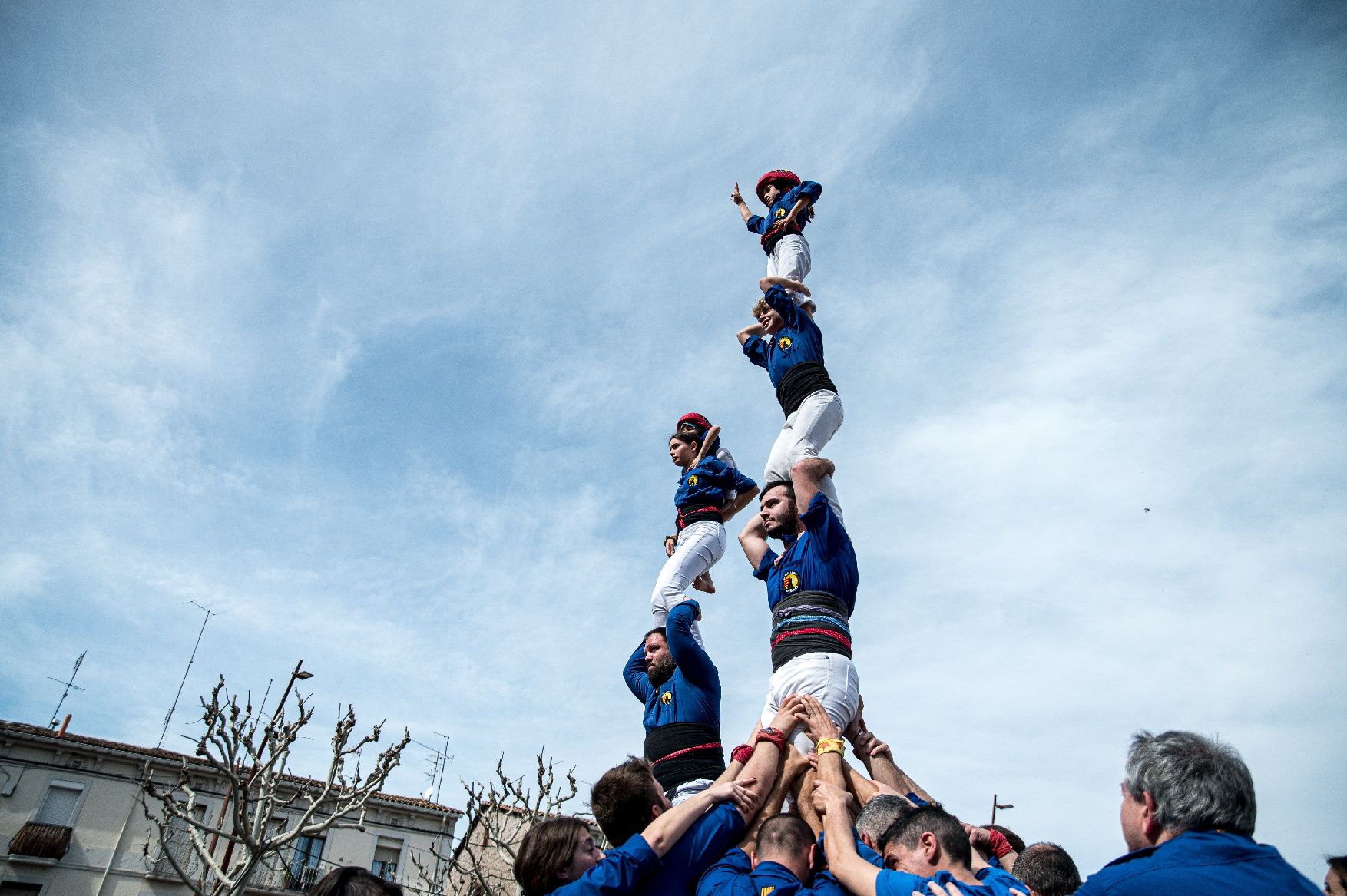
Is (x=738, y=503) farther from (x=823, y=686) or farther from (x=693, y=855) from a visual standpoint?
(x=693, y=855)

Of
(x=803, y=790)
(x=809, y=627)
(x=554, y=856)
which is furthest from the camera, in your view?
(x=809, y=627)

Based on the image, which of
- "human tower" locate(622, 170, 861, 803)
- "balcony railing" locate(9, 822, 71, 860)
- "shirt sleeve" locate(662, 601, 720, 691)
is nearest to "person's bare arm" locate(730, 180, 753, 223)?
"human tower" locate(622, 170, 861, 803)

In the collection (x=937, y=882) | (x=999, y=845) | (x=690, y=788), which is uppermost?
(x=690, y=788)

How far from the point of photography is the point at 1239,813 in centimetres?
245

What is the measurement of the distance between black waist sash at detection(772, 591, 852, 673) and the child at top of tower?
9.14ft

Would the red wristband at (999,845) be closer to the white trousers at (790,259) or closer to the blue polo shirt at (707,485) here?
the blue polo shirt at (707,485)

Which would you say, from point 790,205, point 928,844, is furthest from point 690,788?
point 790,205

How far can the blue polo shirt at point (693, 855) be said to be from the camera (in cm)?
328

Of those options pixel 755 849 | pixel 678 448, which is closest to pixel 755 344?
pixel 678 448

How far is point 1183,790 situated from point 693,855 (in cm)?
172

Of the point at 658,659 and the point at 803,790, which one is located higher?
the point at 658,659

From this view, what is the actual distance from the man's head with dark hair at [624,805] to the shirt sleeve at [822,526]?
6.59ft

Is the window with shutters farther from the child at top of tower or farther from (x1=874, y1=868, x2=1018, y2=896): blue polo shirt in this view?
(x1=874, y1=868, x2=1018, y2=896): blue polo shirt

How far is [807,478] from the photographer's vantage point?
5.48 metres
